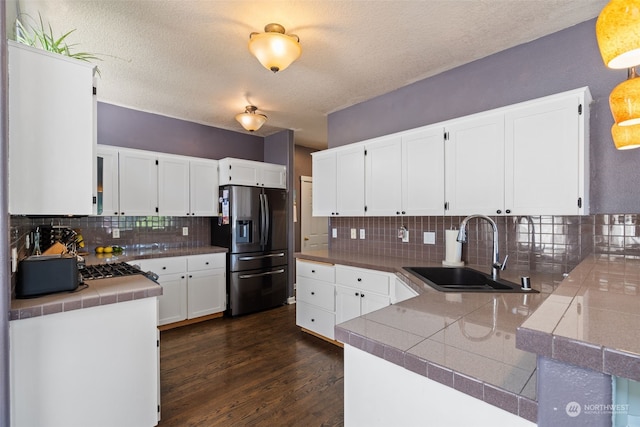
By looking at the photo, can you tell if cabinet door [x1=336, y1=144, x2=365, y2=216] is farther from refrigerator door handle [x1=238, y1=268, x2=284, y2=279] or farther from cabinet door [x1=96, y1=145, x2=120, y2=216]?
cabinet door [x1=96, y1=145, x2=120, y2=216]

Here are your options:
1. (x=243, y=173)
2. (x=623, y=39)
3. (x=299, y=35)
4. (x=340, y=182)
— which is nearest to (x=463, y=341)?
(x=623, y=39)

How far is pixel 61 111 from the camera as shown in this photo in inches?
58.9

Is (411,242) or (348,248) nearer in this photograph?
(411,242)

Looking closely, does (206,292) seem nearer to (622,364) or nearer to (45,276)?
(45,276)

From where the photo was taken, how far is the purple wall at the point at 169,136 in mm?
3703

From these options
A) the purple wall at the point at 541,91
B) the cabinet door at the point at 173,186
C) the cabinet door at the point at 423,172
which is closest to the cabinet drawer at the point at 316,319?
the cabinet door at the point at 423,172

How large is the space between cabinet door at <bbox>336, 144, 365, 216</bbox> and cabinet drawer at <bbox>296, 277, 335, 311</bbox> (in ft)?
2.64

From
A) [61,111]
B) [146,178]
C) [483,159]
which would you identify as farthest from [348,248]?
[61,111]

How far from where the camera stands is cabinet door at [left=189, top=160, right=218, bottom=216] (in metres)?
4.01

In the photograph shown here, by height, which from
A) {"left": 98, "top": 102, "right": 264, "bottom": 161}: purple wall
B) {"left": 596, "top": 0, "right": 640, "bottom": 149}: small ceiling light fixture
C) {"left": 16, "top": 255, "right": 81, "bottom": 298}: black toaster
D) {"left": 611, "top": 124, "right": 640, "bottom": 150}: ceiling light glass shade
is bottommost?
{"left": 16, "top": 255, "right": 81, "bottom": 298}: black toaster

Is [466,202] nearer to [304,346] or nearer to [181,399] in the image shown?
[304,346]

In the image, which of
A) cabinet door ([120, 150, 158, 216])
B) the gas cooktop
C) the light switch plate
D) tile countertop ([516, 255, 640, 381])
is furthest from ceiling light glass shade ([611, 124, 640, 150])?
cabinet door ([120, 150, 158, 216])

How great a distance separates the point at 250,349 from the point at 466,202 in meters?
2.39

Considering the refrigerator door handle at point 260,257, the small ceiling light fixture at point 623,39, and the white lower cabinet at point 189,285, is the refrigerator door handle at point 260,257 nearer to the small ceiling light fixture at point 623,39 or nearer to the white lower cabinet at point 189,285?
the white lower cabinet at point 189,285
